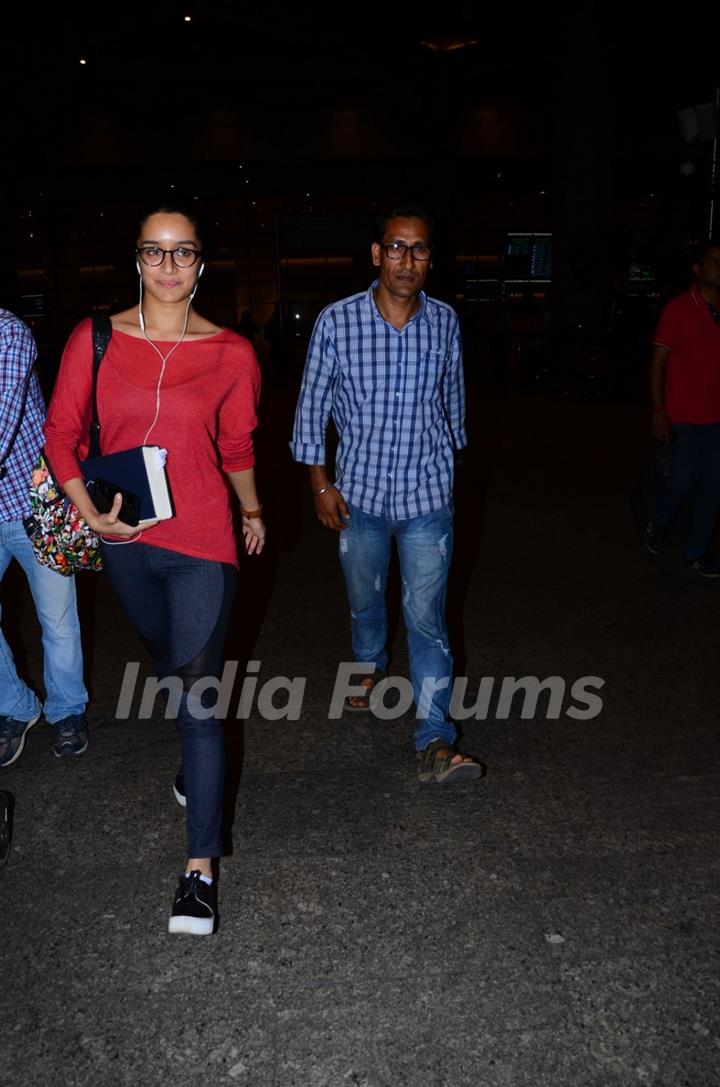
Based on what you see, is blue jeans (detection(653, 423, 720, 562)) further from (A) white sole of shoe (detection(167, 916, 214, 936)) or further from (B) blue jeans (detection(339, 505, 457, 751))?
(A) white sole of shoe (detection(167, 916, 214, 936))

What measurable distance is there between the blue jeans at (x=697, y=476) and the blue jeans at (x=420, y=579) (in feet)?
10.2

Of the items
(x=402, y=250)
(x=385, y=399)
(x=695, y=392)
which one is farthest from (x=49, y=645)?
(x=695, y=392)

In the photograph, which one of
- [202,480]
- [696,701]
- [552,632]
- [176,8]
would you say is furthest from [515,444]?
[176,8]

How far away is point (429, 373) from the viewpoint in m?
3.80

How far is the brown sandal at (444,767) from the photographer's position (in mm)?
3711

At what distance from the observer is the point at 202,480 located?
9.66 feet

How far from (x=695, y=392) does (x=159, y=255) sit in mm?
4297

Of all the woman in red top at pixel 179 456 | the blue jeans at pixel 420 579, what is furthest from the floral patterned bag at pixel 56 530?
the blue jeans at pixel 420 579

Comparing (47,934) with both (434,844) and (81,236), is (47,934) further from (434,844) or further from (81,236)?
(81,236)

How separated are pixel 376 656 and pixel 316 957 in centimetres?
187

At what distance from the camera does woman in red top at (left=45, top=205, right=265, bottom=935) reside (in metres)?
2.86

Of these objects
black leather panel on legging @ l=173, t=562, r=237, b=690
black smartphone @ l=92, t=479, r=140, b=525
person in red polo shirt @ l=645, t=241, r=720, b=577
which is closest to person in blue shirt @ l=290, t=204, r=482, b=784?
black leather panel on legging @ l=173, t=562, r=237, b=690

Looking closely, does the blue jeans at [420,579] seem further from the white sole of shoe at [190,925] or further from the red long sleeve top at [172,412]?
the white sole of shoe at [190,925]

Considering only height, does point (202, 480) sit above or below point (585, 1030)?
above
